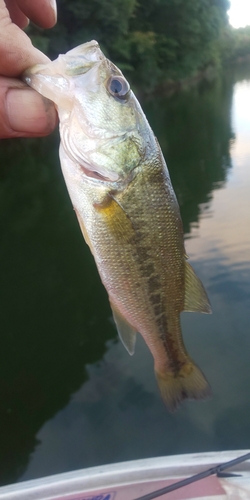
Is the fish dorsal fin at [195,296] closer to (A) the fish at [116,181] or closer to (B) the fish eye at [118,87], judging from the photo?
(A) the fish at [116,181]

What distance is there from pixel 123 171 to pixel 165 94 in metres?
34.4

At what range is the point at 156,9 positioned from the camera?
1228 inches

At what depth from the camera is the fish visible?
1.77 meters

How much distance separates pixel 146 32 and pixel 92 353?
30.1m

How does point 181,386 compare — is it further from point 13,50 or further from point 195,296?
point 13,50

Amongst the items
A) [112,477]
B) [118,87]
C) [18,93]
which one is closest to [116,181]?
[118,87]

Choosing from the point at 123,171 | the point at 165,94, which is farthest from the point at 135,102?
the point at 165,94

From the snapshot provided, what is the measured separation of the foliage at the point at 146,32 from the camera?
20.9 meters

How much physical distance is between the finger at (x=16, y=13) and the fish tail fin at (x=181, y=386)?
6.32 ft

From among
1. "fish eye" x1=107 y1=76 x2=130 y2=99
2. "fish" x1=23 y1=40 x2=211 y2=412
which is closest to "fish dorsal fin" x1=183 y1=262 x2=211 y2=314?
"fish" x1=23 y1=40 x2=211 y2=412

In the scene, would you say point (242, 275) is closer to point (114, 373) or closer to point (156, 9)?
point (114, 373)

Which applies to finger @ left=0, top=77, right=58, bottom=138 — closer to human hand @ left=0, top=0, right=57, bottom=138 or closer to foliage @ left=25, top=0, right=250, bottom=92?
human hand @ left=0, top=0, right=57, bottom=138

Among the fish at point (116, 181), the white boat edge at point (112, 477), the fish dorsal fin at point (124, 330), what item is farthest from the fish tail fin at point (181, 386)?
the white boat edge at point (112, 477)

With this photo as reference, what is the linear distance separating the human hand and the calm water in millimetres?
→ 3790
